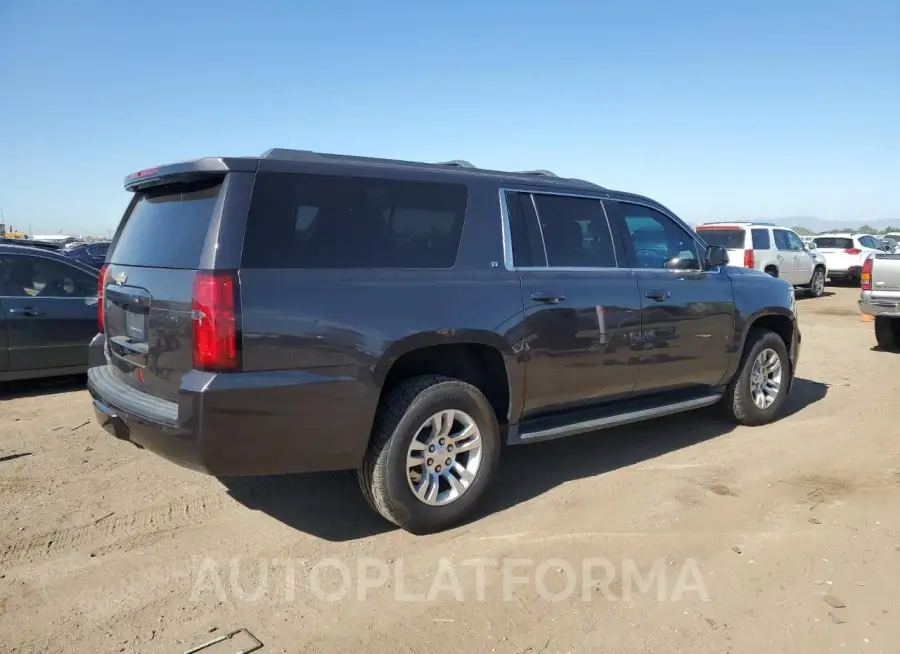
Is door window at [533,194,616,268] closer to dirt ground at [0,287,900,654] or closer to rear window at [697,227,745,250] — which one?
dirt ground at [0,287,900,654]

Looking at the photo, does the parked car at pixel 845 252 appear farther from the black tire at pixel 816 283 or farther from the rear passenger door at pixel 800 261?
the rear passenger door at pixel 800 261

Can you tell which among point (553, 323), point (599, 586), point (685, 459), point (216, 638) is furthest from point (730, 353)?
point (216, 638)

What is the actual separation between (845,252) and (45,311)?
23.0m

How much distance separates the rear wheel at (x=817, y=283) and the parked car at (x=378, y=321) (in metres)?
16.1

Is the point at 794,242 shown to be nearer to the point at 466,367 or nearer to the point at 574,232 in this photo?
the point at 574,232

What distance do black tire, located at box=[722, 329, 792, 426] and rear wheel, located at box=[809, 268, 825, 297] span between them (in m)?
14.6

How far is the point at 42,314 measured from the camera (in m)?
6.73

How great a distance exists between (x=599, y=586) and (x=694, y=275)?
9.38 ft

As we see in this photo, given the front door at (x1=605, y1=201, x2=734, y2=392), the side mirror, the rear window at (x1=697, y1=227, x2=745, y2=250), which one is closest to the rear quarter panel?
the front door at (x1=605, y1=201, x2=734, y2=392)

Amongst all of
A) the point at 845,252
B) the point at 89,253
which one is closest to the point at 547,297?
the point at 89,253

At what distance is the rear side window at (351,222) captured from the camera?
3.30 metres

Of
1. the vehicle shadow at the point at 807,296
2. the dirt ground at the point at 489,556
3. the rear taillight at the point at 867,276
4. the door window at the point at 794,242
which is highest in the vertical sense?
the door window at the point at 794,242

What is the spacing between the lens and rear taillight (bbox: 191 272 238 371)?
3076 mm

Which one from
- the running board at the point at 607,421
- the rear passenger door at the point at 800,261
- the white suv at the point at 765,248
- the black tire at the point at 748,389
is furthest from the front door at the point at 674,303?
the rear passenger door at the point at 800,261
